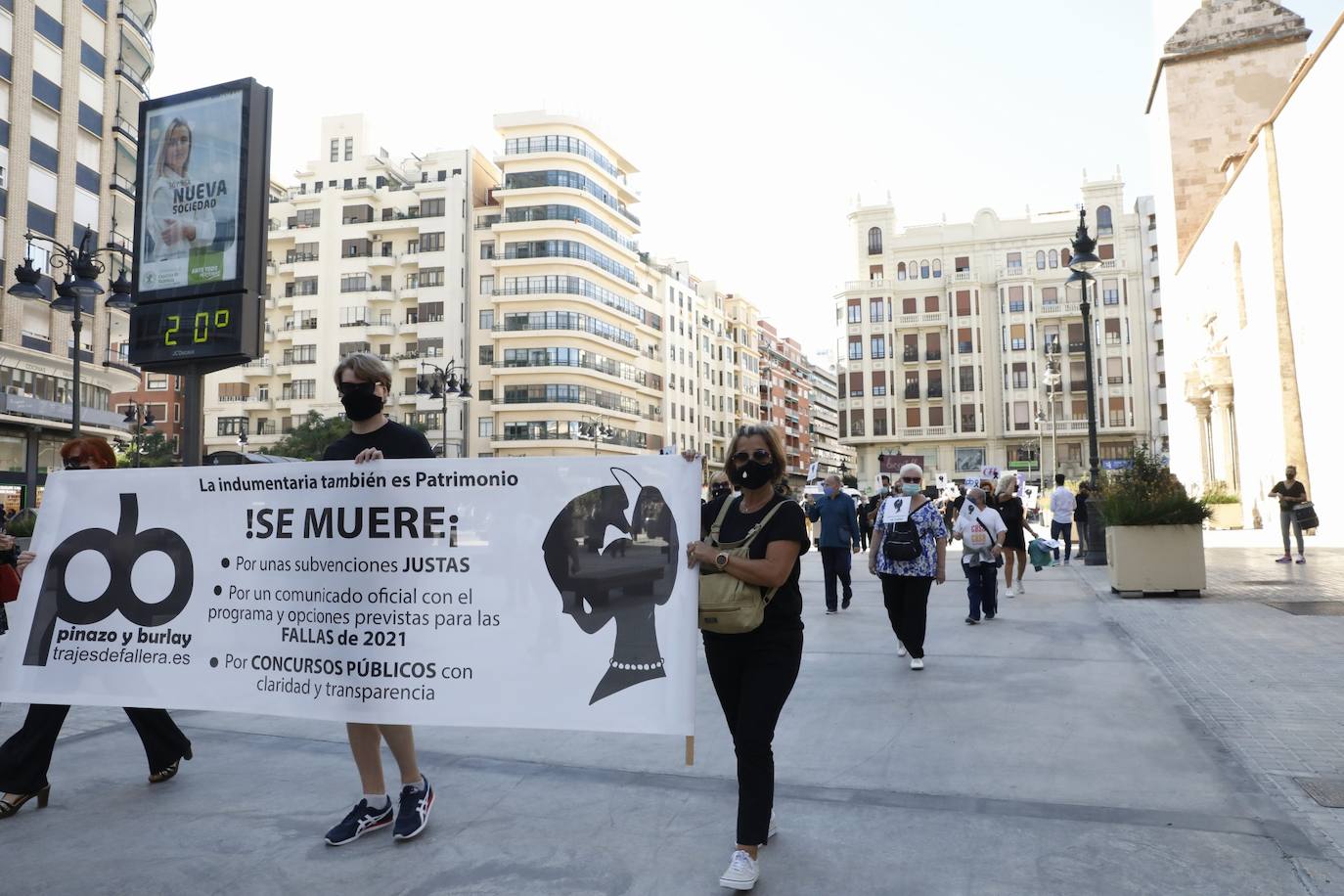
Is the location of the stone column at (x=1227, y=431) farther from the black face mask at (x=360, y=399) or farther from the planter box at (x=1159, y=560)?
the black face mask at (x=360, y=399)

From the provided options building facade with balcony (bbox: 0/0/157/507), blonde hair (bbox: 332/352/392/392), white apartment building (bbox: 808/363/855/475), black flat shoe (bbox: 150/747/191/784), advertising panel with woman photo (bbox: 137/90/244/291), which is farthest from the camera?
white apartment building (bbox: 808/363/855/475)

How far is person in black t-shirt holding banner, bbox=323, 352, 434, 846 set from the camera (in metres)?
3.92

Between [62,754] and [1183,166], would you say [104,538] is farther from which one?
[1183,166]

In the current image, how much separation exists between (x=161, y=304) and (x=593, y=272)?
2440 inches

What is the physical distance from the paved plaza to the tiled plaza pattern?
33mm

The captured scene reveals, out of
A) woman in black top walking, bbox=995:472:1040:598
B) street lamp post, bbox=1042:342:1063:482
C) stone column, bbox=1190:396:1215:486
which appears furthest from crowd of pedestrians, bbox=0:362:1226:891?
stone column, bbox=1190:396:1215:486

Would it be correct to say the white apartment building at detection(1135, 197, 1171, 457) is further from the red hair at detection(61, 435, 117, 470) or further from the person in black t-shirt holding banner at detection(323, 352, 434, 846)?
the red hair at detection(61, 435, 117, 470)

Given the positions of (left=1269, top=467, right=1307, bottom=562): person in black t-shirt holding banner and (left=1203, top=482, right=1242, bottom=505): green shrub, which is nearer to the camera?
(left=1269, top=467, right=1307, bottom=562): person in black t-shirt holding banner

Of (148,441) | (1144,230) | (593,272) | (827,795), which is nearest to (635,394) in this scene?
(593,272)

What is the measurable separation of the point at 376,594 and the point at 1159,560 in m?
10.9

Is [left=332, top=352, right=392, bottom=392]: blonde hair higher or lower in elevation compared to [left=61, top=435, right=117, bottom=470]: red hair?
higher

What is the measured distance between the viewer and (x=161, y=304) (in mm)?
8852

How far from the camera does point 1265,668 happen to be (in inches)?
277

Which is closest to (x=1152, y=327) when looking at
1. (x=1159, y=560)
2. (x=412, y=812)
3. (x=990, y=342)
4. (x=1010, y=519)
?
(x=990, y=342)
